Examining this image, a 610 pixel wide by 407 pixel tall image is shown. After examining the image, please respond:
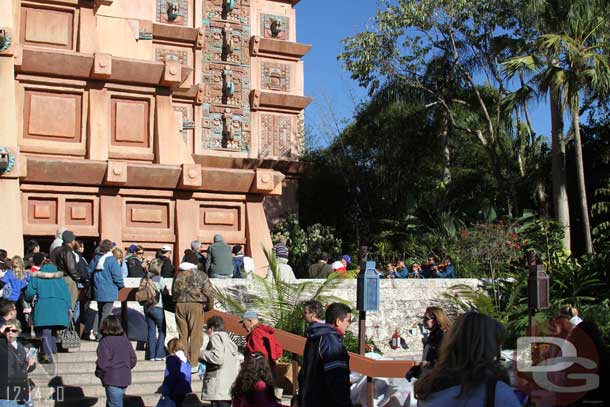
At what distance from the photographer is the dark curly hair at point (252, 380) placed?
6.42 m

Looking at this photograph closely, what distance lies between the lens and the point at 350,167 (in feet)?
99.5

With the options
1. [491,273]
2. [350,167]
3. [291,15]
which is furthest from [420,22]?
[491,273]

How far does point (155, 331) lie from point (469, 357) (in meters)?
8.78

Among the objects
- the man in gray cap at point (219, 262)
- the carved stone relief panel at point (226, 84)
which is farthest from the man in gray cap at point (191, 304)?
the carved stone relief panel at point (226, 84)

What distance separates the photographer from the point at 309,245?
1110 inches

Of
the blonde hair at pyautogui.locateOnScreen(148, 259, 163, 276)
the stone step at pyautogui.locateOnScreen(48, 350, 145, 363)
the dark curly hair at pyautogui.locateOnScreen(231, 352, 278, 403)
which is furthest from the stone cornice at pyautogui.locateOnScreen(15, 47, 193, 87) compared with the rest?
the dark curly hair at pyautogui.locateOnScreen(231, 352, 278, 403)

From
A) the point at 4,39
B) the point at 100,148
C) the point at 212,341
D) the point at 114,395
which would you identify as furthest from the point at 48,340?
the point at 4,39

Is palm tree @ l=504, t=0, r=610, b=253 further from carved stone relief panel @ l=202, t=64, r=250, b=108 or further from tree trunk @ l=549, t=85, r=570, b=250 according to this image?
carved stone relief panel @ l=202, t=64, r=250, b=108

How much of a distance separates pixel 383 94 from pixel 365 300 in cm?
1723

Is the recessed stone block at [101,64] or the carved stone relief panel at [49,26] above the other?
the carved stone relief panel at [49,26]

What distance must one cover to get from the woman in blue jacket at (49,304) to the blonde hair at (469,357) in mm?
7982

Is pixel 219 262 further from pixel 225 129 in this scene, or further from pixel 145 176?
pixel 225 129

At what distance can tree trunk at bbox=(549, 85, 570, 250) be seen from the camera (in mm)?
20719

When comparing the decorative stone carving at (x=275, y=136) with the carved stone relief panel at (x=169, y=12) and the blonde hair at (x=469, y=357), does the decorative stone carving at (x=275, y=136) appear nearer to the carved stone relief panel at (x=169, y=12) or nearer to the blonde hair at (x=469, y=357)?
the carved stone relief panel at (x=169, y=12)
